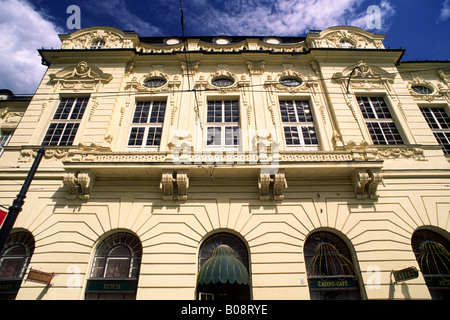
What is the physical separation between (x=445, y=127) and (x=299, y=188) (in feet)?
34.2

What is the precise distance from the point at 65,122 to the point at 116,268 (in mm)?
8480

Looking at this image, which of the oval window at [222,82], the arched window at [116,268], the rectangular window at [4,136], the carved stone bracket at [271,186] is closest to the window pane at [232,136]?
the carved stone bracket at [271,186]

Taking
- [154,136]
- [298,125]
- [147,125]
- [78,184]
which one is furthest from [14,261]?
[298,125]

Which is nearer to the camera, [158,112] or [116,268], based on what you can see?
[116,268]

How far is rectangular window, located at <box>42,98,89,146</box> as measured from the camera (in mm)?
11945

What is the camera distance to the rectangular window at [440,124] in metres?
12.7

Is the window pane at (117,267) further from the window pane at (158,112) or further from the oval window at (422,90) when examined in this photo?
the oval window at (422,90)

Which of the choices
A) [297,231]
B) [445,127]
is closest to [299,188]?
[297,231]

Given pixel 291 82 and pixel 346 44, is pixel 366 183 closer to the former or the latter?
pixel 291 82

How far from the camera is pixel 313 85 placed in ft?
44.8

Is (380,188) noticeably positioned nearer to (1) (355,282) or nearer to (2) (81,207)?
(1) (355,282)

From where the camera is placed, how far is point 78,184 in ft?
32.2

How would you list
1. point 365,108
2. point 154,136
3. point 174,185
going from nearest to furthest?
point 174,185 < point 154,136 < point 365,108
